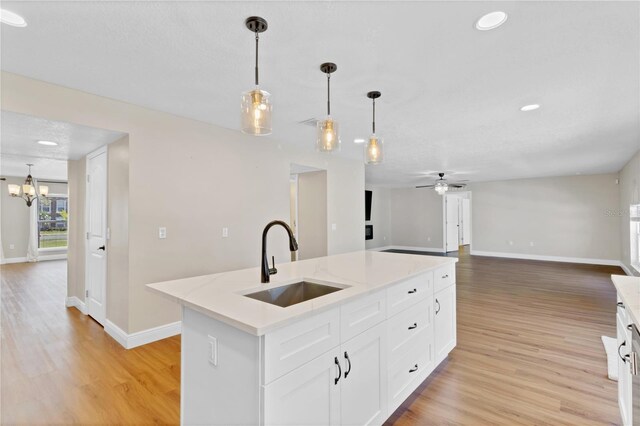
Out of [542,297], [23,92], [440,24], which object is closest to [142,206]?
[23,92]

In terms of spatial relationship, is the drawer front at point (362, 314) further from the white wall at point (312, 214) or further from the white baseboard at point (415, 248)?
the white baseboard at point (415, 248)

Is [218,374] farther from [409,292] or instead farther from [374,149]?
[374,149]

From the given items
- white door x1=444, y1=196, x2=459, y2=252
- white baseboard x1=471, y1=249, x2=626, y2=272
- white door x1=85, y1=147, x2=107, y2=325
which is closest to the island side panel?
white door x1=85, y1=147, x2=107, y2=325

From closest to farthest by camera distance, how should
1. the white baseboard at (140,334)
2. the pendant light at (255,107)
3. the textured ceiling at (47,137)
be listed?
the pendant light at (255,107), the textured ceiling at (47,137), the white baseboard at (140,334)

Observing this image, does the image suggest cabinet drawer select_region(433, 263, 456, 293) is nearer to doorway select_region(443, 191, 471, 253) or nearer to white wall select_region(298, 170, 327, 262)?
white wall select_region(298, 170, 327, 262)

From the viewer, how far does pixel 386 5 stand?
1.58m

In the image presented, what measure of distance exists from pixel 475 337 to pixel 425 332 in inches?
52.1

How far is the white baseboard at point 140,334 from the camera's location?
297 cm

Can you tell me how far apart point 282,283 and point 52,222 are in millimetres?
10411

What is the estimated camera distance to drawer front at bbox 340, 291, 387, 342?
1.50 meters

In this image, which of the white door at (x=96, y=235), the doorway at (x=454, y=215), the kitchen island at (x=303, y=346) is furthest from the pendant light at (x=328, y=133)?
the doorway at (x=454, y=215)

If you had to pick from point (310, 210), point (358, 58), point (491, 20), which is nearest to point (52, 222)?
point (310, 210)

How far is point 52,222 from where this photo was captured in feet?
29.6

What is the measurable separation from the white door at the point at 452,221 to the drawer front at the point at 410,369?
27.9ft
